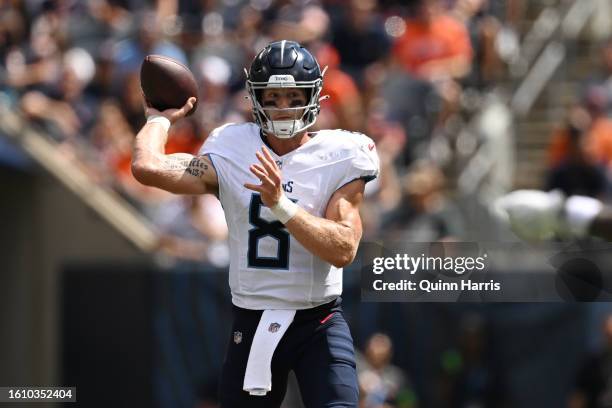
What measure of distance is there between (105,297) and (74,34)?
120 inches

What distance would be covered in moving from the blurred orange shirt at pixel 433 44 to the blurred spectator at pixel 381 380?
274cm

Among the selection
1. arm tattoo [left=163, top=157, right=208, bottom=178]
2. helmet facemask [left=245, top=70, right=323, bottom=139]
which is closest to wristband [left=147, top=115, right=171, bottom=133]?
arm tattoo [left=163, top=157, right=208, bottom=178]

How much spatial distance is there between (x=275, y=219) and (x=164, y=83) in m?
0.78

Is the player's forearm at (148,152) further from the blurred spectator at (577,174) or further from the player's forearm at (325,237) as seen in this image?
the blurred spectator at (577,174)

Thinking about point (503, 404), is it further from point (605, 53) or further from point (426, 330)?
point (605, 53)

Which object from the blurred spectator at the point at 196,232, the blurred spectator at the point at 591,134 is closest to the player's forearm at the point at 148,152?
the blurred spectator at the point at 196,232

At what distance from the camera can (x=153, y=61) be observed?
5.44 meters

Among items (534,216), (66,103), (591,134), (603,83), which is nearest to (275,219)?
(534,216)

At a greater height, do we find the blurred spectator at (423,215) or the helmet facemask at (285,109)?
the blurred spectator at (423,215)

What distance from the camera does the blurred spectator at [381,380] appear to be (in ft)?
29.3

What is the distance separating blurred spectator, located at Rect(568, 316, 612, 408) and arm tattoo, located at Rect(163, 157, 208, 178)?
453 centimetres

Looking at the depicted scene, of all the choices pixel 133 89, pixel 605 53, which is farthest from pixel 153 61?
pixel 605 53

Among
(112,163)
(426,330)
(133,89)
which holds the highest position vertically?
(133,89)

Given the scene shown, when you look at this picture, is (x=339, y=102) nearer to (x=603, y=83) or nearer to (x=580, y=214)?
(x=603, y=83)
